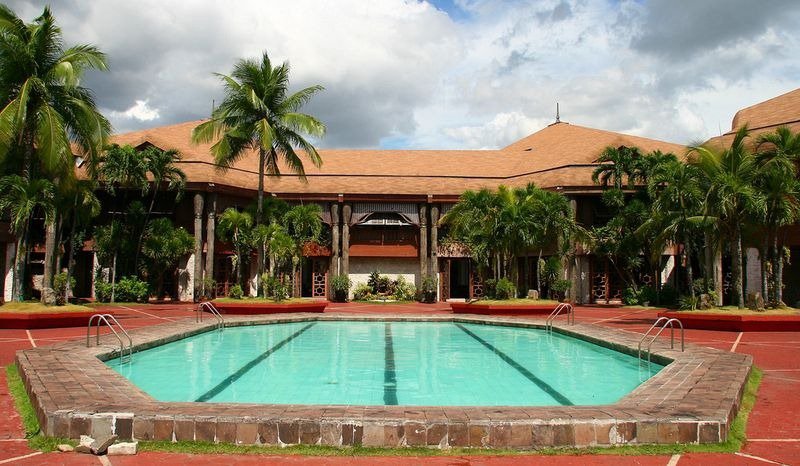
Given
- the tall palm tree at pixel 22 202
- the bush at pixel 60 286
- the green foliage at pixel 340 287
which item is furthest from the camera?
the green foliage at pixel 340 287

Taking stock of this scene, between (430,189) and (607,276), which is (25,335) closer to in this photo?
(430,189)

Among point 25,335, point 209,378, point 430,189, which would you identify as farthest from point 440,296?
point 209,378

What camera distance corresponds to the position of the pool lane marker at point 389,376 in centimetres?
772

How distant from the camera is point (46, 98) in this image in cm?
1562

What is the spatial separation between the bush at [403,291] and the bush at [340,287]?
2.22 m

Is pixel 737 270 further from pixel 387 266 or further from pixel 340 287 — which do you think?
pixel 387 266

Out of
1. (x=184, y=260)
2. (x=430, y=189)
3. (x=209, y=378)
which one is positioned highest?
(x=430, y=189)

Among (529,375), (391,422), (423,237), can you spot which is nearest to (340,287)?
(423,237)

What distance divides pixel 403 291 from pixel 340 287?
304 centimetres

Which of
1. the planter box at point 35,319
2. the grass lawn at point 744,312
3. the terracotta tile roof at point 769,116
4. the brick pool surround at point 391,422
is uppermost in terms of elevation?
the terracotta tile roof at point 769,116

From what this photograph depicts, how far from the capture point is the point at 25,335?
1318 cm

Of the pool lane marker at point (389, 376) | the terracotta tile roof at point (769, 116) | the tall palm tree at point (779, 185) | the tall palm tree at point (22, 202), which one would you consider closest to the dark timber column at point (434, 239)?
the terracotta tile roof at point (769, 116)

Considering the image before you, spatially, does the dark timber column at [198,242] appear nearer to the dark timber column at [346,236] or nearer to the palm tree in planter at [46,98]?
the dark timber column at [346,236]

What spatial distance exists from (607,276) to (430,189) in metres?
8.81
